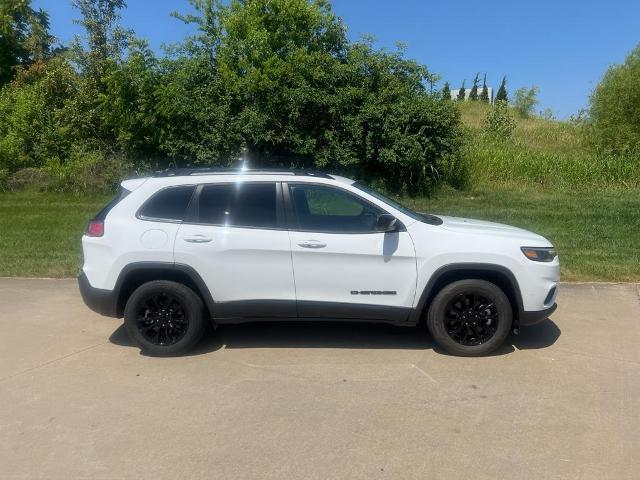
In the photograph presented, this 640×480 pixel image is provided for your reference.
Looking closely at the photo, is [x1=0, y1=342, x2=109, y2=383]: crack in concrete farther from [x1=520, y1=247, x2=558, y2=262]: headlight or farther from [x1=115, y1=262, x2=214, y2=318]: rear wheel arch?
[x1=520, y1=247, x2=558, y2=262]: headlight

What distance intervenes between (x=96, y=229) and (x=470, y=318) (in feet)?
11.7

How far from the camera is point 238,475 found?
346cm

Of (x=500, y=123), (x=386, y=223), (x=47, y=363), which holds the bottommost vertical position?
(x=47, y=363)

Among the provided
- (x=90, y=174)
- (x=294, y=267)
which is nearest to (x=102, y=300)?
(x=294, y=267)

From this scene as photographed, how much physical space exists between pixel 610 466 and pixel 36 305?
20.8 ft

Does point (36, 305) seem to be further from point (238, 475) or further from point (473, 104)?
point (473, 104)

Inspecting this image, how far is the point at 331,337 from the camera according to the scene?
592cm

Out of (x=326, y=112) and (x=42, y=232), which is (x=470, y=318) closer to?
(x=42, y=232)

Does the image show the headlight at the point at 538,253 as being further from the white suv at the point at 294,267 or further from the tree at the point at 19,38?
the tree at the point at 19,38

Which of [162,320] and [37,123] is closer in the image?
[162,320]

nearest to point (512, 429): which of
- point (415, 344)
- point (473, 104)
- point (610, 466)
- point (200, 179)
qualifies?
point (610, 466)

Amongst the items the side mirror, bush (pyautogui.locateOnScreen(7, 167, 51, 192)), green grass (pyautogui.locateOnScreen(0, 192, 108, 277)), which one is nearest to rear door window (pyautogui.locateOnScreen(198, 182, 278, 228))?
the side mirror

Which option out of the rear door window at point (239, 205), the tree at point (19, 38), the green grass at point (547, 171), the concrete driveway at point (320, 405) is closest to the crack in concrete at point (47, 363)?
the concrete driveway at point (320, 405)

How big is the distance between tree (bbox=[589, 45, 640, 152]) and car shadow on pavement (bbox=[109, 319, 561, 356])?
20.6 metres
